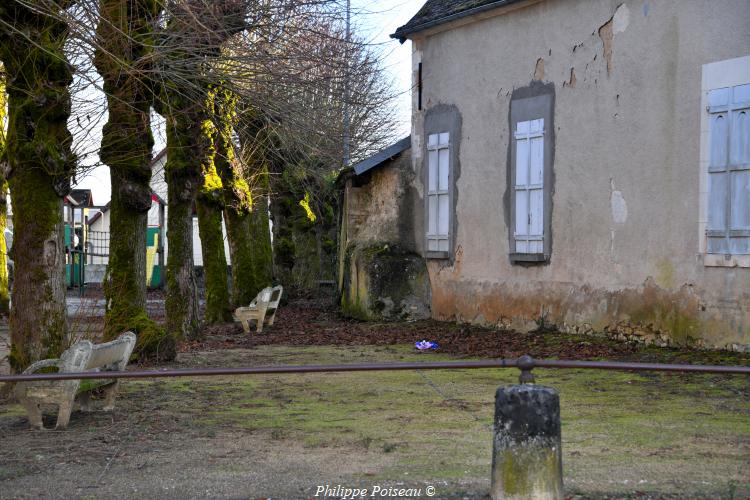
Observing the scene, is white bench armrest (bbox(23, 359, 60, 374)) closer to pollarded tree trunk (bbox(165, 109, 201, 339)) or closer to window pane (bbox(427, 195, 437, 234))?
pollarded tree trunk (bbox(165, 109, 201, 339))

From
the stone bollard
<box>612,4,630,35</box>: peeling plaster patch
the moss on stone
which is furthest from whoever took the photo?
the moss on stone

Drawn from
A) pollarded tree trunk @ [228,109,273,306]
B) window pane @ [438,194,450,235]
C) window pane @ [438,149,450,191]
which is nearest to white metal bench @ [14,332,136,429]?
pollarded tree trunk @ [228,109,273,306]

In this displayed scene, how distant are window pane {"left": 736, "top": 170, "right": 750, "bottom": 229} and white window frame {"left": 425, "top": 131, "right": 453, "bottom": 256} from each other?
6274mm

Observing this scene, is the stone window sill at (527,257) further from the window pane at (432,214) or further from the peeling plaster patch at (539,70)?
the peeling plaster patch at (539,70)

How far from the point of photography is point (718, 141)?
1270cm

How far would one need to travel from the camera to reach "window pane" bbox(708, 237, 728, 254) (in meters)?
12.6

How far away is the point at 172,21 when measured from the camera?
12156 mm

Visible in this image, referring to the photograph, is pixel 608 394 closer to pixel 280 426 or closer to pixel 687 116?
pixel 280 426

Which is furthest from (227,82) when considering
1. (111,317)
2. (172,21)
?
(111,317)

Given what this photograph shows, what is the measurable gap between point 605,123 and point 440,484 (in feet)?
30.9

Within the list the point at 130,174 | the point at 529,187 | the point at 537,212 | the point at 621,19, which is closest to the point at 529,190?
the point at 529,187

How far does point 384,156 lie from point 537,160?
4097mm

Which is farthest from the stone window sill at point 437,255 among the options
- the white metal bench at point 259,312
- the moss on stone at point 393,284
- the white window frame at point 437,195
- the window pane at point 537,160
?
the white metal bench at point 259,312

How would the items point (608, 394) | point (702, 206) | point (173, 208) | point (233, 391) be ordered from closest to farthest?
point (608, 394) < point (233, 391) < point (702, 206) < point (173, 208)
